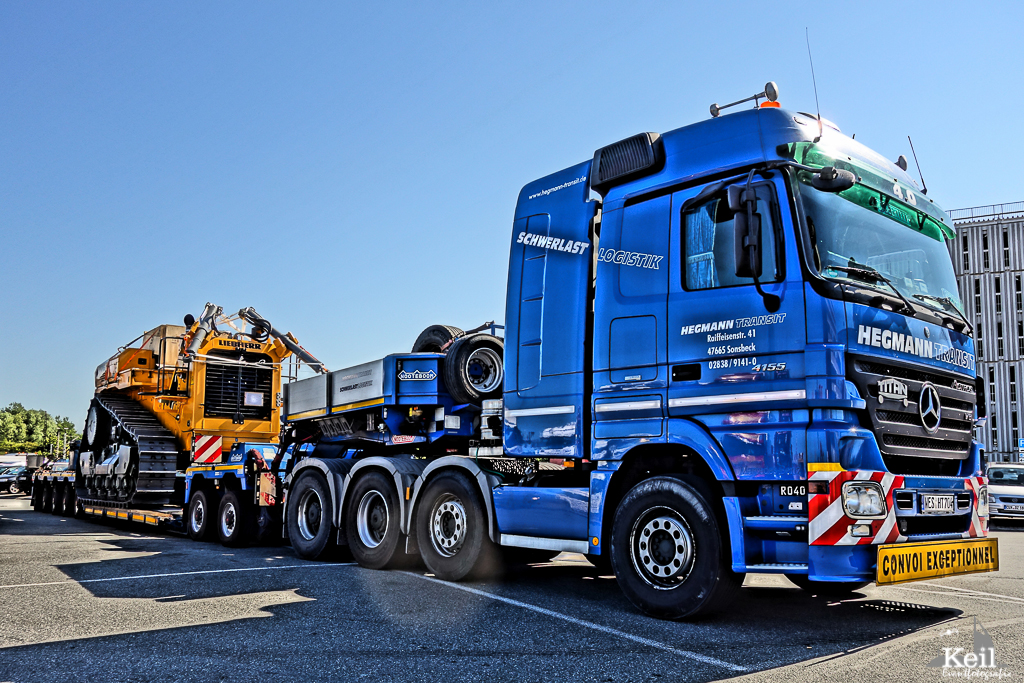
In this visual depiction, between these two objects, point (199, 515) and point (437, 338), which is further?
point (199, 515)

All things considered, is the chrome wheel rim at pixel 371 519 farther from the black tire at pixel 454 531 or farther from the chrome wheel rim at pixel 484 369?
the chrome wheel rim at pixel 484 369

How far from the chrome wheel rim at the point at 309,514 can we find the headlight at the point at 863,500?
7.02 meters

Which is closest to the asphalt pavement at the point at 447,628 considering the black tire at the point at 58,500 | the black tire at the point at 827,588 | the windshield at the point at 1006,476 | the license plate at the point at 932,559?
the black tire at the point at 827,588

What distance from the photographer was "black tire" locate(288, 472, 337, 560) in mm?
10523

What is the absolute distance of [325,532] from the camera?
10.5 m

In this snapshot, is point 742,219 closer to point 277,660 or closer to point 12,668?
point 277,660

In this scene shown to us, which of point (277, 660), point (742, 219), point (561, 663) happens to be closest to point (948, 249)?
point (742, 219)

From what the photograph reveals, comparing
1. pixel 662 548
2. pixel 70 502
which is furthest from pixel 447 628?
pixel 70 502

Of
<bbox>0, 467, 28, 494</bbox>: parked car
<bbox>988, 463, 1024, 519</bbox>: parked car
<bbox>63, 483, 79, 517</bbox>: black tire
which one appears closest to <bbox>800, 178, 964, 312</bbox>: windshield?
<bbox>988, 463, 1024, 519</bbox>: parked car

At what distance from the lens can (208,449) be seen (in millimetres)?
15234

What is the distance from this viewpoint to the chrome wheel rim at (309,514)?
10.9 meters

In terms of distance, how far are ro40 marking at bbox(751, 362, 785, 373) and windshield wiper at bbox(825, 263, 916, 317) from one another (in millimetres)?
776

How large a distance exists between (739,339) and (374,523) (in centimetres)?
535

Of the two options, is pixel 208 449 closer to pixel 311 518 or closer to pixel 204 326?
pixel 204 326
